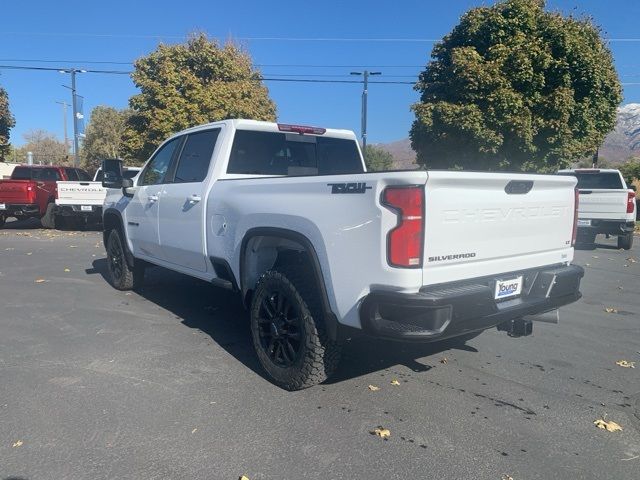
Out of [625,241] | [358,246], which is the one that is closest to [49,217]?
[358,246]

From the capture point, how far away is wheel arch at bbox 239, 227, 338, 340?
11.1 ft

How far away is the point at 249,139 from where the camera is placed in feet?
16.6

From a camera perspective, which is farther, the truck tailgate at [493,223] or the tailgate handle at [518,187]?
the tailgate handle at [518,187]

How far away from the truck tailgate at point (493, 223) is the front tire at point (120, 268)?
15.4 ft

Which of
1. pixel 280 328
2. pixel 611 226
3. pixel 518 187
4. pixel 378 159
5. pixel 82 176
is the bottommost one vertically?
pixel 280 328

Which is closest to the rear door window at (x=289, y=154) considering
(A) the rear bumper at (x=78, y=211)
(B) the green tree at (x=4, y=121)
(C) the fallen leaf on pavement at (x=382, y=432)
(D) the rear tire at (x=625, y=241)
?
(C) the fallen leaf on pavement at (x=382, y=432)

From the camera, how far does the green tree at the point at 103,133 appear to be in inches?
1702

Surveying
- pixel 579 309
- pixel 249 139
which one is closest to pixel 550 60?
pixel 579 309

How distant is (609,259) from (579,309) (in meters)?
5.17

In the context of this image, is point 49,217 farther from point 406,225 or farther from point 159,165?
point 406,225

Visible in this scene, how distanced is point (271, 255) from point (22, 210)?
13.5 m

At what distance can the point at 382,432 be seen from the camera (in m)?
3.23

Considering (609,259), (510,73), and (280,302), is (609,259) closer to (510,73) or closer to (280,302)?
(510,73)

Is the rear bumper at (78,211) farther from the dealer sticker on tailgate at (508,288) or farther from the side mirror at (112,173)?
the dealer sticker on tailgate at (508,288)
